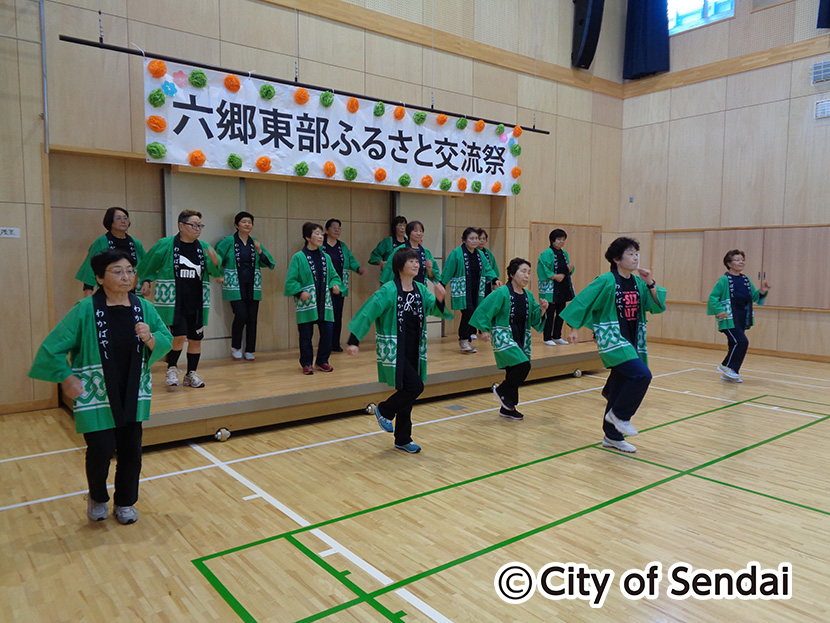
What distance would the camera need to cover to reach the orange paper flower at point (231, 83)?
5910 millimetres

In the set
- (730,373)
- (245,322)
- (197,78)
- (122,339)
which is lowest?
(730,373)

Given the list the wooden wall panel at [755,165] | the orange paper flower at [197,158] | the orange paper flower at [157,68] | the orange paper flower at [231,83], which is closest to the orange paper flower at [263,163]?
the orange paper flower at [197,158]

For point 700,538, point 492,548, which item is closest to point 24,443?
point 492,548

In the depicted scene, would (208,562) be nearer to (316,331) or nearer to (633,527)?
(633,527)

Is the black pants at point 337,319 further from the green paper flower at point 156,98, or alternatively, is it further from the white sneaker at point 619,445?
the white sneaker at point 619,445

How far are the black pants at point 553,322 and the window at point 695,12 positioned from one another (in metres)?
5.69

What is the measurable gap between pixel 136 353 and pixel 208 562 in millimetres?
1116

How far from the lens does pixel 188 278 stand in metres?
5.00

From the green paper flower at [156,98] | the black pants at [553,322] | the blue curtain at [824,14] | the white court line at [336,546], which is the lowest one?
the white court line at [336,546]

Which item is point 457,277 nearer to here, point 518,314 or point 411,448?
point 518,314

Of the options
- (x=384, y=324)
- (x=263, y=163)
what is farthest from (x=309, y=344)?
(x=263, y=163)

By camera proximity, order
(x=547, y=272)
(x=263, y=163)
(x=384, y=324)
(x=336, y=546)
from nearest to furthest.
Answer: (x=336, y=546) → (x=384, y=324) → (x=263, y=163) → (x=547, y=272)

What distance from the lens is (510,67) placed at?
9.13 metres
